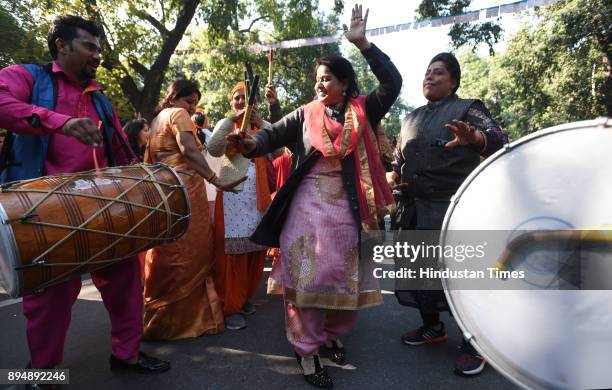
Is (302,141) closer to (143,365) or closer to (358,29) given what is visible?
(358,29)

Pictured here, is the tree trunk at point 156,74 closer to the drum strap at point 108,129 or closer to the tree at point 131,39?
the tree at point 131,39

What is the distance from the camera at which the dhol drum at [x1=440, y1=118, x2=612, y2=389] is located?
3.92 feet

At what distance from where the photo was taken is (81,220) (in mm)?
1635

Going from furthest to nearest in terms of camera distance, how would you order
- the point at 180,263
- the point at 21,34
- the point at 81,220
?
the point at 21,34
the point at 180,263
the point at 81,220

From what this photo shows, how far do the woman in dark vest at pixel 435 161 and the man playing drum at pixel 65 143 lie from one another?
162cm

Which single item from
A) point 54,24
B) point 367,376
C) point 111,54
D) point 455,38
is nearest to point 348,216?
point 367,376

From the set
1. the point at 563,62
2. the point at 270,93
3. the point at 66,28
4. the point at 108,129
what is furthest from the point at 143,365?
the point at 563,62

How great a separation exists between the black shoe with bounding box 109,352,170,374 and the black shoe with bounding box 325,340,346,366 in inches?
36.5

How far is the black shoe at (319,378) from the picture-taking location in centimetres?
207

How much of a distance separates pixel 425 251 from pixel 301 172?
963mm

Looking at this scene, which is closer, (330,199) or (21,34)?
(330,199)

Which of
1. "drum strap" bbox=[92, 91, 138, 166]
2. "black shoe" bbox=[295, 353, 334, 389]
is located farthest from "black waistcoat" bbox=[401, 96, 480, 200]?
"drum strap" bbox=[92, 91, 138, 166]

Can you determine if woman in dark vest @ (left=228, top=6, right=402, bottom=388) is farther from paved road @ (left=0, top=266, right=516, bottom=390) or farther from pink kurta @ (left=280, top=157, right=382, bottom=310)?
paved road @ (left=0, top=266, right=516, bottom=390)

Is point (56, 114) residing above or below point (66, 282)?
above
